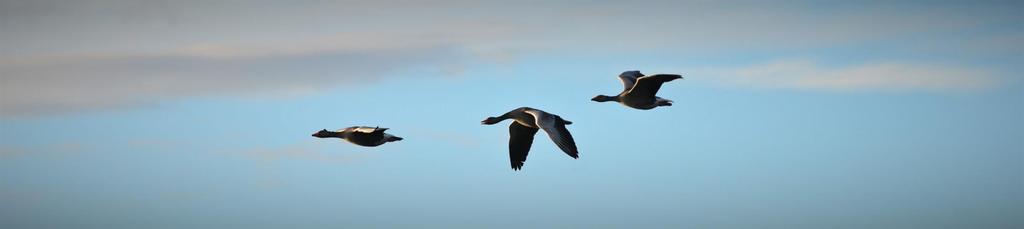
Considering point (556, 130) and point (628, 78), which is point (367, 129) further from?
point (628, 78)

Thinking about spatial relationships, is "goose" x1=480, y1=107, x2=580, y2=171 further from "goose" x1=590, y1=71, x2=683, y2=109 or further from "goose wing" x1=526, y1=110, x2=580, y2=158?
"goose" x1=590, y1=71, x2=683, y2=109

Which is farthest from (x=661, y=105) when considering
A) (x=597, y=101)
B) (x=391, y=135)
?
(x=391, y=135)

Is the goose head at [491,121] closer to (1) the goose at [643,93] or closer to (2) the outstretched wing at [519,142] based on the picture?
(2) the outstretched wing at [519,142]

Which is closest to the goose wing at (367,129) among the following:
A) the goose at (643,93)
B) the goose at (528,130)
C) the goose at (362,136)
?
the goose at (362,136)

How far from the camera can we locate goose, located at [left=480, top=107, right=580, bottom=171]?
82.9 feet

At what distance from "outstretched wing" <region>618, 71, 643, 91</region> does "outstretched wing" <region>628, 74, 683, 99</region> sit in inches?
50.5

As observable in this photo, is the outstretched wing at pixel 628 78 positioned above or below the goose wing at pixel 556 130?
above

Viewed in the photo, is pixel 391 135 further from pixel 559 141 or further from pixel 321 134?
pixel 559 141

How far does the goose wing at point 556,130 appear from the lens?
82.2 feet

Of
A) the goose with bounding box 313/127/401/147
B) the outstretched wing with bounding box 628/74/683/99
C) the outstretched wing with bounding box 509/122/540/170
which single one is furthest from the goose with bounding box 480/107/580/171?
the goose with bounding box 313/127/401/147

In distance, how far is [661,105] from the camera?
28859 mm

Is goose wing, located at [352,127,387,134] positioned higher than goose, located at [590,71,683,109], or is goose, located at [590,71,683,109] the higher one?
goose, located at [590,71,683,109]

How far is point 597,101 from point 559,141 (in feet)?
20.3

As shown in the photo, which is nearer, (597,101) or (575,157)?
(575,157)
